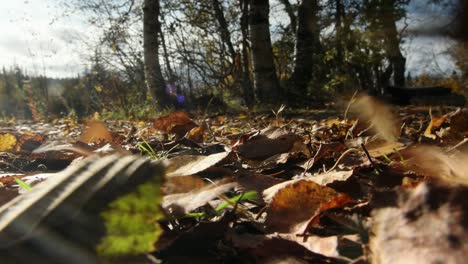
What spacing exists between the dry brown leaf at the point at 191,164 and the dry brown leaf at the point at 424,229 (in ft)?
1.61

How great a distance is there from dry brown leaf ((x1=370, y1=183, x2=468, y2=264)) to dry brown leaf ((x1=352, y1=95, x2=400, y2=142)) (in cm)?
81

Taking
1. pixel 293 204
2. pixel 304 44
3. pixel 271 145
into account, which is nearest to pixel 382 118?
pixel 271 145

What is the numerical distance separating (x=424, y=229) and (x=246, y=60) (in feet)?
32.8

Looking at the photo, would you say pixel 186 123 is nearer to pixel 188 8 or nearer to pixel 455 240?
pixel 455 240

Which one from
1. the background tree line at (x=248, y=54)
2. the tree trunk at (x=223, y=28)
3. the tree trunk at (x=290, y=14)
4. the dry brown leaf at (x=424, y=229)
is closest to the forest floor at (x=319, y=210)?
the dry brown leaf at (x=424, y=229)

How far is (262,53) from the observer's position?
761 centimetres

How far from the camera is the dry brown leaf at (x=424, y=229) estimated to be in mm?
422

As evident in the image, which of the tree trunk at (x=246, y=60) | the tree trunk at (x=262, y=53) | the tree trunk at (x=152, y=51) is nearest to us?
the tree trunk at (x=262, y=53)

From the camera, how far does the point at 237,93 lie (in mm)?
11250

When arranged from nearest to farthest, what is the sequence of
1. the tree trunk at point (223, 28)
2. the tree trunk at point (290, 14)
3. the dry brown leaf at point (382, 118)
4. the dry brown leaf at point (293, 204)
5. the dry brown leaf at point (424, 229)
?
1. the dry brown leaf at point (424, 229)
2. the dry brown leaf at point (293, 204)
3. the dry brown leaf at point (382, 118)
4. the tree trunk at point (223, 28)
5. the tree trunk at point (290, 14)

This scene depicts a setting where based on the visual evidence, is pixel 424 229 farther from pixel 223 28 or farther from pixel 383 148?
pixel 223 28

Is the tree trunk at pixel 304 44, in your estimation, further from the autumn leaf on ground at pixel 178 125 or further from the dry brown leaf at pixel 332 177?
the dry brown leaf at pixel 332 177

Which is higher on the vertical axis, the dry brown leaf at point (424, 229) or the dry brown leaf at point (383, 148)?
the dry brown leaf at point (424, 229)

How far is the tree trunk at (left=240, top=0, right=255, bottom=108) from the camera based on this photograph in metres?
9.07
